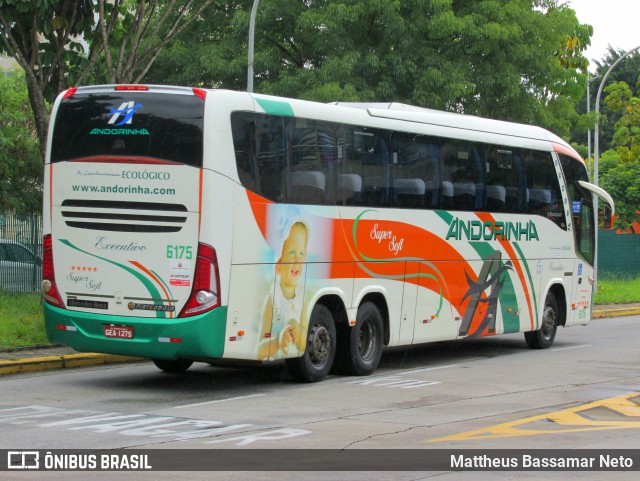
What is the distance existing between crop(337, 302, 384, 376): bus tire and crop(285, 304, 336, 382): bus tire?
0.40 metres

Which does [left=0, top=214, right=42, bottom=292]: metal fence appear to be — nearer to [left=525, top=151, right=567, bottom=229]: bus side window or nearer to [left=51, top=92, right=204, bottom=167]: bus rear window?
[left=51, top=92, right=204, bottom=167]: bus rear window

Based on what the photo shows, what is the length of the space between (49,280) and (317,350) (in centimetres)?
355

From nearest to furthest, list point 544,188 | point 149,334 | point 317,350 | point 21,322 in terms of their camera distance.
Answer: point 149,334 < point 317,350 < point 21,322 < point 544,188

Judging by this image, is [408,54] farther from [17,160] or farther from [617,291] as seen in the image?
[617,291]

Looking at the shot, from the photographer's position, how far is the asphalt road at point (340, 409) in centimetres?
985

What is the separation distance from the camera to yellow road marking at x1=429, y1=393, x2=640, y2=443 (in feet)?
34.6

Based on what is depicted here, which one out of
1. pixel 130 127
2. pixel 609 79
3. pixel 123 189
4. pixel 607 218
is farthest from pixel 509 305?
pixel 609 79

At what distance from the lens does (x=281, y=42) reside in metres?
29.3

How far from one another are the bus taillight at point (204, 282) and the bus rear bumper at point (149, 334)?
0.09 m

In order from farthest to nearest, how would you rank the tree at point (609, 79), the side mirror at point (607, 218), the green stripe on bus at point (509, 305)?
the tree at point (609, 79), the side mirror at point (607, 218), the green stripe on bus at point (509, 305)

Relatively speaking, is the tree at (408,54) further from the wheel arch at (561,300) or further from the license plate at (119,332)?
the license plate at (119,332)

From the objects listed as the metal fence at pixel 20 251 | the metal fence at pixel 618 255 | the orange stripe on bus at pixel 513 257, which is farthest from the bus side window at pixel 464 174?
the metal fence at pixel 618 255

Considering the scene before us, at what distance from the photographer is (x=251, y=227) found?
43.8 feet

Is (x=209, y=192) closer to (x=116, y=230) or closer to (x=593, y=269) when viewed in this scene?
(x=116, y=230)
